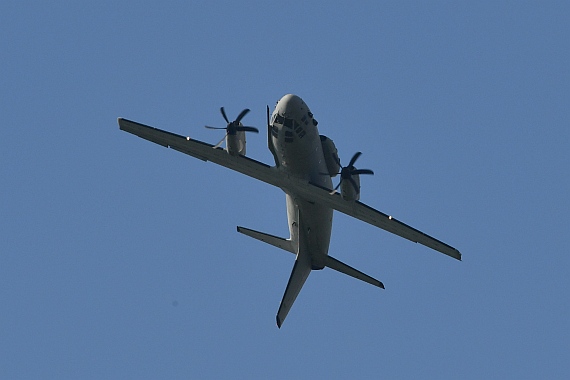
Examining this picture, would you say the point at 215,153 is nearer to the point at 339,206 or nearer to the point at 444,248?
the point at 339,206

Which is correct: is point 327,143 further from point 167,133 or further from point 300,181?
point 167,133

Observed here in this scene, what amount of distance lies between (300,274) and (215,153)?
8648mm

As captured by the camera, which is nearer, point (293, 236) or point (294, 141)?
point (294, 141)

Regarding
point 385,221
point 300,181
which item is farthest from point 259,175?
point 385,221

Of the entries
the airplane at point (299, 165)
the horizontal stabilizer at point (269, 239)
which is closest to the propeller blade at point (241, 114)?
the airplane at point (299, 165)

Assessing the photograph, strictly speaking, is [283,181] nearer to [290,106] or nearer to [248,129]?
[248,129]

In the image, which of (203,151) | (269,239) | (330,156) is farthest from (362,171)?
(269,239)

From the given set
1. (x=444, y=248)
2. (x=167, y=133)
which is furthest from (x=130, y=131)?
(x=444, y=248)

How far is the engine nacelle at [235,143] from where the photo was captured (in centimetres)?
5578

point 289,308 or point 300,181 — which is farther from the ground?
point 300,181

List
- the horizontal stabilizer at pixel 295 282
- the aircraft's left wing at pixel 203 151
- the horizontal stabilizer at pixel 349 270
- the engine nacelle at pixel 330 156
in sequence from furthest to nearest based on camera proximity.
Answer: the horizontal stabilizer at pixel 349 270 → the horizontal stabilizer at pixel 295 282 → the engine nacelle at pixel 330 156 → the aircraft's left wing at pixel 203 151

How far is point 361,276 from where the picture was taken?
197ft

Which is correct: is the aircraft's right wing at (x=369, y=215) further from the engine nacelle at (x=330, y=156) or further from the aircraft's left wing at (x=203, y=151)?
the engine nacelle at (x=330, y=156)

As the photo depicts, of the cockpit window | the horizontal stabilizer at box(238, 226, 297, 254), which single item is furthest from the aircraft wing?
the horizontal stabilizer at box(238, 226, 297, 254)
